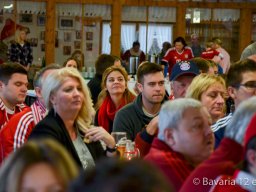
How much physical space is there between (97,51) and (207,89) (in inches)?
524

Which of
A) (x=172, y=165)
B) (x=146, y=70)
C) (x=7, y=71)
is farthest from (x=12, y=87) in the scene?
(x=172, y=165)

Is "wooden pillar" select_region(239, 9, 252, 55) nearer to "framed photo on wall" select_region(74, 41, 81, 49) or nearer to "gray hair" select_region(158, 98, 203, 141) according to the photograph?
"framed photo on wall" select_region(74, 41, 81, 49)

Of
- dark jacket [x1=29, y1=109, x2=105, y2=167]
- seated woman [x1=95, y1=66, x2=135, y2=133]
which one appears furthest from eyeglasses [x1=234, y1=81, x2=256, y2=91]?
seated woman [x1=95, y1=66, x2=135, y2=133]

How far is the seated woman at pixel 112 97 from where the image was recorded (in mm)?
6207

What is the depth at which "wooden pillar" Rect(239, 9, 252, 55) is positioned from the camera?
18.6 metres

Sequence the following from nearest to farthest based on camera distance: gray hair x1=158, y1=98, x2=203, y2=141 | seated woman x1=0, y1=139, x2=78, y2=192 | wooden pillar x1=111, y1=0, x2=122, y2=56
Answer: seated woman x1=0, y1=139, x2=78, y2=192
gray hair x1=158, y1=98, x2=203, y2=141
wooden pillar x1=111, y1=0, x2=122, y2=56

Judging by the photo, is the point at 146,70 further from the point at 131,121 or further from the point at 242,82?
the point at 242,82

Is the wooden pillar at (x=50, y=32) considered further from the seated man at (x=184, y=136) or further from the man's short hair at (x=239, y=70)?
the seated man at (x=184, y=136)

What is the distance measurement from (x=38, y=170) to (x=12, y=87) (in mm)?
4144

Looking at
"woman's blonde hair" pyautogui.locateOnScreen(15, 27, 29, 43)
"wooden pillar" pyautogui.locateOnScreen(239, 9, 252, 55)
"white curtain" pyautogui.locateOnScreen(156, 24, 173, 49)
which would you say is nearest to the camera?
"woman's blonde hair" pyautogui.locateOnScreen(15, 27, 29, 43)

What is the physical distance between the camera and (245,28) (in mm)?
18688

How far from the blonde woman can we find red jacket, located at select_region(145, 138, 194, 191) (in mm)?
12387

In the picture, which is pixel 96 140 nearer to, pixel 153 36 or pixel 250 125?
pixel 250 125

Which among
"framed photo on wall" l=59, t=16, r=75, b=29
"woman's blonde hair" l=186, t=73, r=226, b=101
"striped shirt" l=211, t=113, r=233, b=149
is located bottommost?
"striped shirt" l=211, t=113, r=233, b=149
